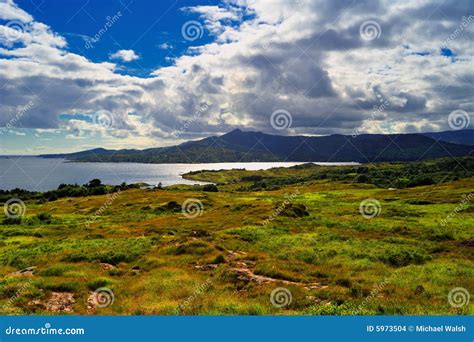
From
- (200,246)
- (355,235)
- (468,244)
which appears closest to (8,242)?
(200,246)

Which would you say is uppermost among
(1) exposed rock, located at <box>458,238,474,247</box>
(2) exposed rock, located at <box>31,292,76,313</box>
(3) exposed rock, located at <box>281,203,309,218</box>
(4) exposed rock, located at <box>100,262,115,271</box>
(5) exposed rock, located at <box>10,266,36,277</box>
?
(3) exposed rock, located at <box>281,203,309,218</box>

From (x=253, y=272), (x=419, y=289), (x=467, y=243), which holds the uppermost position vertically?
(x=467, y=243)

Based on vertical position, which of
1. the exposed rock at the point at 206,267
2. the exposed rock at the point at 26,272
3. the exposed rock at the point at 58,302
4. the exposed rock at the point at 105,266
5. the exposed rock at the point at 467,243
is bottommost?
the exposed rock at the point at 58,302

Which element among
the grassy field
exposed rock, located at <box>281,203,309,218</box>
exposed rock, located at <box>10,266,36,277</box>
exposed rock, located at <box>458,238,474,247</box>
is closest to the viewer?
the grassy field

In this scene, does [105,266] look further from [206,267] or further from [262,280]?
[262,280]

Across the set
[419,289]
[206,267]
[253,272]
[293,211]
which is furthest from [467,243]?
[293,211]

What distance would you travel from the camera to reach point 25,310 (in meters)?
16.6

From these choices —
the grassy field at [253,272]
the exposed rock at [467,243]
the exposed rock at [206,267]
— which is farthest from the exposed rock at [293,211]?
the exposed rock at [206,267]

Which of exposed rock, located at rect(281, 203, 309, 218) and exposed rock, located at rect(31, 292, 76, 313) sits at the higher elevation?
→ exposed rock, located at rect(281, 203, 309, 218)

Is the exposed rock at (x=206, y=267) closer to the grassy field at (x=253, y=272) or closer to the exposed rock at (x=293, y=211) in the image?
the grassy field at (x=253, y=272)

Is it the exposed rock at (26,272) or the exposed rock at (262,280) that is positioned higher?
the exposed rock at (262,280)

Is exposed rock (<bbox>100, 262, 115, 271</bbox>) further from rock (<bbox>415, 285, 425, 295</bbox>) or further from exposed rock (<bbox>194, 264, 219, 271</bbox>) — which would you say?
rock (<bbox>415, 285, 425, 295</bbox>)

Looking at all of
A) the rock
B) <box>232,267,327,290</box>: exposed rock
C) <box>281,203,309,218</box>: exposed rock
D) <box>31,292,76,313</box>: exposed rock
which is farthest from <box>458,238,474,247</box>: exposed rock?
<box>31,292,76,313</box>: exposed rock

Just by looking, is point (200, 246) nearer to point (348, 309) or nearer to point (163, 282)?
point (163, 282)
